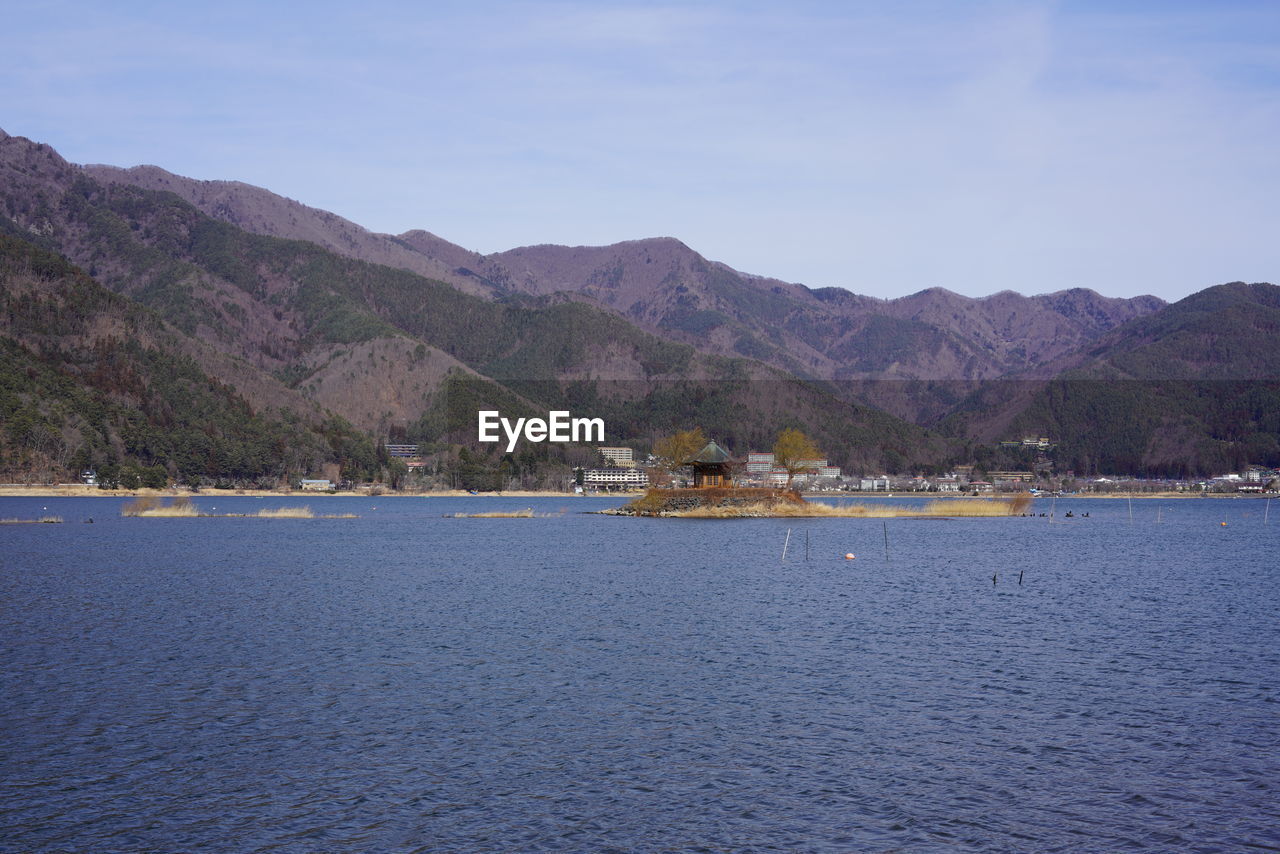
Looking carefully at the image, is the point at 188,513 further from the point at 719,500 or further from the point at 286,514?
the point at 719,500

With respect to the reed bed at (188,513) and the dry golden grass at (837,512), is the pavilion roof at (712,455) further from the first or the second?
the reed bed at (188,513)

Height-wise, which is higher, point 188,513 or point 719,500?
point 719,500

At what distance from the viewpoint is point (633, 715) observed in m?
33.7

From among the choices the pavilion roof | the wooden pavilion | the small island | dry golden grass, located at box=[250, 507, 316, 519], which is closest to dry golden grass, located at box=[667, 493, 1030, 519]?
the small island

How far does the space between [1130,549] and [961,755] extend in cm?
9680

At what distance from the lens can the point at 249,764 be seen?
28.0 metres

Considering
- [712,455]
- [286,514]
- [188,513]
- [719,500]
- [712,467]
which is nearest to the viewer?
[188,513]

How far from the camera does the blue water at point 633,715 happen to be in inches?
936

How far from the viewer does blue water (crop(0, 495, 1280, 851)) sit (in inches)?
936

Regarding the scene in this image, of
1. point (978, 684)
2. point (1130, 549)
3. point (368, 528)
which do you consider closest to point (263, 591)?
point (978, 684)

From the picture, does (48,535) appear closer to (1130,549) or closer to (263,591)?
(263,591)

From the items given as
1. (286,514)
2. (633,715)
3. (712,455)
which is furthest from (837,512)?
(633,715)

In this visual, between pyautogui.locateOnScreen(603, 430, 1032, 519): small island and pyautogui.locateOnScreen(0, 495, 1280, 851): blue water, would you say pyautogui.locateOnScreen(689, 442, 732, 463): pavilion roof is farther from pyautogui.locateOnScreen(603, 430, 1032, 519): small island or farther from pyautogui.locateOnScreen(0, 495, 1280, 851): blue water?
pyautogui.locateOnScreen(0, 495, 1280, 851): blue water

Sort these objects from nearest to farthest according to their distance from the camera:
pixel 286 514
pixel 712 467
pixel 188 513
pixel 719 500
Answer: pixel 188 513
pixel 286 514
pixel 719 500
pixel 712 467
